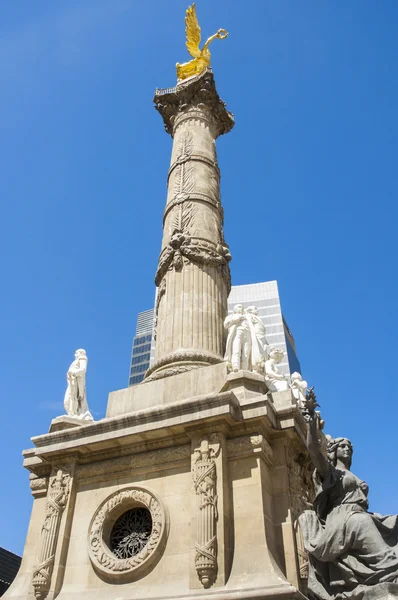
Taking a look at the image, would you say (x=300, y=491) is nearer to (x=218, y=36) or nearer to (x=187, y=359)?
(x=187, y=359)

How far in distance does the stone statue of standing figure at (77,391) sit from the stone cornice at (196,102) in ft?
35.5

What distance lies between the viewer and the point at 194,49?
77.1ft

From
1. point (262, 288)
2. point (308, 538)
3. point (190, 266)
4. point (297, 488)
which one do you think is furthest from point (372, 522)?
point (262, 288)

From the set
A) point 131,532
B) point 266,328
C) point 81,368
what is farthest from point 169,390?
point 266,328

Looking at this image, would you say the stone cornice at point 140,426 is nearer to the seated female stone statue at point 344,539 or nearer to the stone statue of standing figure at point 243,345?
the stone statue of standing figure at point 243,345

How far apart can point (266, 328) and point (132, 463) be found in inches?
2308

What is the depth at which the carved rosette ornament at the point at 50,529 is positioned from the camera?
11.7m

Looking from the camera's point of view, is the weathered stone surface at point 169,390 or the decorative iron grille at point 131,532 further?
the weathered stone surface at point 169,390

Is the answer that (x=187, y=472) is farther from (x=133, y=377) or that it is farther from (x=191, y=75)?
(x=133, y=377)

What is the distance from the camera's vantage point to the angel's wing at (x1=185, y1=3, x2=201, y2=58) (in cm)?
2361

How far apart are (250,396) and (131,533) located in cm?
395

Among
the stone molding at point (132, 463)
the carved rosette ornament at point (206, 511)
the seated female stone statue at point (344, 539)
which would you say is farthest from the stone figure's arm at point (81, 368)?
the seated female stone statue at point (344, 539)

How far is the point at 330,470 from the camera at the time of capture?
7984 millimetres

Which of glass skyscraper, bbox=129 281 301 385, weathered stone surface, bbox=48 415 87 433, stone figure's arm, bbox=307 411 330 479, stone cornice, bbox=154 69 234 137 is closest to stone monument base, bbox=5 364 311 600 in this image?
weathered stone surface, bbox=48 415 87 433
